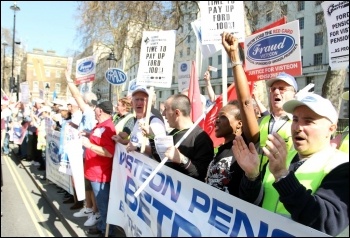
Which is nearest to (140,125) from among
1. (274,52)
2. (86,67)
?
(274,52)

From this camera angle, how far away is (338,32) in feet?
8.64

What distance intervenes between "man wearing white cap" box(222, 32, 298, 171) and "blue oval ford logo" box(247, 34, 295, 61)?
603 mm

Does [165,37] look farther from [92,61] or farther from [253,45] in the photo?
[92,61]

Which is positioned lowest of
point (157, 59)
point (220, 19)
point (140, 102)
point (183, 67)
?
point (140, 102)

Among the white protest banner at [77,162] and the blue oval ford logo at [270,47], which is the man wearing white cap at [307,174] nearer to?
the blue oval ford logo at [270,47]

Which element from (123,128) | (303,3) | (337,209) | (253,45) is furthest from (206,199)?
(303,3)

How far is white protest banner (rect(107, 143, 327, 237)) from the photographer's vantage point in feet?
Answer: 6.19

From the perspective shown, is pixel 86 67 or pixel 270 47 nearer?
pixel 270 47

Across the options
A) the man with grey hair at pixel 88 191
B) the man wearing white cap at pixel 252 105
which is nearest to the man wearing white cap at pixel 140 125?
the man with grey hair at pixel 88 191

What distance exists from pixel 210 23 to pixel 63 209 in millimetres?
3978

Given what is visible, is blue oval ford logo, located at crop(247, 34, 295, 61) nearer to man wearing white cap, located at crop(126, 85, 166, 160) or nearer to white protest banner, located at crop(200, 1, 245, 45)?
white protest banner, located at crop(200, 1, 245, 45)

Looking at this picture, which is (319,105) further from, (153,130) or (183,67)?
(183,67)

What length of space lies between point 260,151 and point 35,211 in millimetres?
4605

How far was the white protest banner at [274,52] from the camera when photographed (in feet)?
11.9
